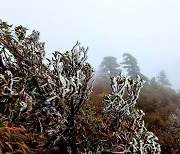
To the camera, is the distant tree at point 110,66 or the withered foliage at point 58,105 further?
the distant tree at point 110,66

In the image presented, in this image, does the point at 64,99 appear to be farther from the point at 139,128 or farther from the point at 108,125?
the point at 139,128

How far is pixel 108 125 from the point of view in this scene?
367cm

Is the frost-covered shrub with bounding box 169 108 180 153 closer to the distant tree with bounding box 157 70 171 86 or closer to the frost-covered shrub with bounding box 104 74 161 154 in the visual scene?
the frost-covered shrub with bounding box 104 74 161 154

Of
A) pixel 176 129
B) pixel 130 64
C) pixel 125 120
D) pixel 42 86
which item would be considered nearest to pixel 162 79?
pixel 130 64

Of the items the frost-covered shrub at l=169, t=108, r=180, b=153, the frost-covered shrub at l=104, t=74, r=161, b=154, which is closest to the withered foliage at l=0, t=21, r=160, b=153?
the frost-covered shrub at l=104, t=74, r=161, b=154

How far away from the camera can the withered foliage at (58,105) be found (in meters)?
3.35

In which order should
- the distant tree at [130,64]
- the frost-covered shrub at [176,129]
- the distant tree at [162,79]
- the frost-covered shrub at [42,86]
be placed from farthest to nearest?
the distant tree at [162,79], the distant tree at [130,64], the frost-covered shrub at [176,129], the frost-covered shrub at [42,86]

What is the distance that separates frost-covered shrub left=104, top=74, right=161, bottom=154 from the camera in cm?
341

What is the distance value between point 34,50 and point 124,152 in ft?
5.46

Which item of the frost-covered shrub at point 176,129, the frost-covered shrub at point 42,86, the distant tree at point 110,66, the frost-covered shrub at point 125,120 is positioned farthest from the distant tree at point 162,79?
the frost-covered shrub at point 42,86

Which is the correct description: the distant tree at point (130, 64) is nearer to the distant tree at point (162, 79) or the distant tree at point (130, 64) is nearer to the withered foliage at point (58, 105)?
the distant tree at point (162, 79)

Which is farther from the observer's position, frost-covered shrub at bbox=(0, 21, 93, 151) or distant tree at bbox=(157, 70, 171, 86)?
distant tree at bbox=(157, 70, 171, 86)

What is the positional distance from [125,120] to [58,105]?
96 cm

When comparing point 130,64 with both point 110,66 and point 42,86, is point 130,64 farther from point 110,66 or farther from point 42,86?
point 42,86
